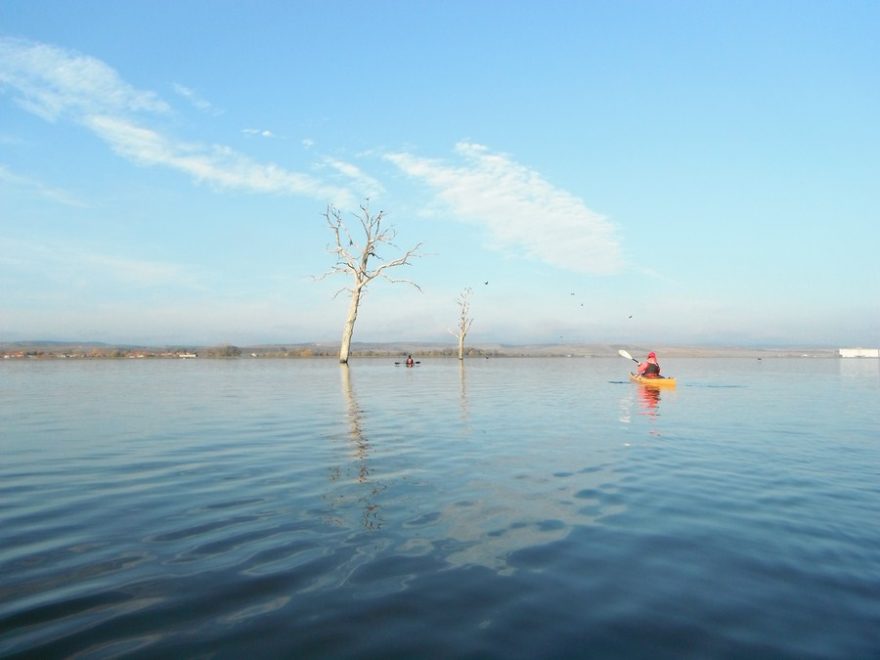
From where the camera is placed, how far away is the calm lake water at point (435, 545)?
3748mm

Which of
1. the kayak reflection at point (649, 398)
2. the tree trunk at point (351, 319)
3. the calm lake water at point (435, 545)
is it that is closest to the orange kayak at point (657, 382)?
the kayak reflection at point (649, 398)

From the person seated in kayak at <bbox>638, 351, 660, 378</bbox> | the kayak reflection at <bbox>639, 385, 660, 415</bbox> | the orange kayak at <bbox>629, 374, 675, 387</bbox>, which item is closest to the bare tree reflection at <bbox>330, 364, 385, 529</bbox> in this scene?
the kayak reflection at <bbox>639, 385, 660, 415</bbox>

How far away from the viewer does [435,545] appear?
17.9 ft

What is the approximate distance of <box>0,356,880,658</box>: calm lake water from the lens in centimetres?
375

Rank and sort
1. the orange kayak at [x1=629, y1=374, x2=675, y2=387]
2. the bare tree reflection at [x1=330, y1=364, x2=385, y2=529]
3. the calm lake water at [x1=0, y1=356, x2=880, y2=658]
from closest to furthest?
the calm lake water at [x1=0, y1=356, x2=880, y2=658], the bare tree reflection at [x1=330, y1=364, x2=385, y2=529], the orange kayak at [x1=629, y1=374, x2=675, y2=387]

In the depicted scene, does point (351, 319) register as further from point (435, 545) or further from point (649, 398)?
point (435, 545)

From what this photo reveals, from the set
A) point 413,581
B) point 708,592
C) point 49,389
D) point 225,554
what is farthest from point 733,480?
point 49,389

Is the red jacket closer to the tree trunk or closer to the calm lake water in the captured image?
the calm lake water

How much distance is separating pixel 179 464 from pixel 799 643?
8.45 meters

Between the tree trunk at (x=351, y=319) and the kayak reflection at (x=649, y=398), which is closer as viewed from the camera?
the kayak reflection at (x=649, y=398)

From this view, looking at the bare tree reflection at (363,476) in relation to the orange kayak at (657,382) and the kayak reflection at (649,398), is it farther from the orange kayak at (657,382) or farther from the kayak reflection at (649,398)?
the orange kayak at (657,382)

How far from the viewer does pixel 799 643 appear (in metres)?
3.72

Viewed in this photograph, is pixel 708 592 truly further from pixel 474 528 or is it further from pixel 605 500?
pixel 605 500

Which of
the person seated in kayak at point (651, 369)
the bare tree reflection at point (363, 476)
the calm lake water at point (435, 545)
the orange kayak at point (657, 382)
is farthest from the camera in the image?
the person seated in kayak at point (651, 369)
